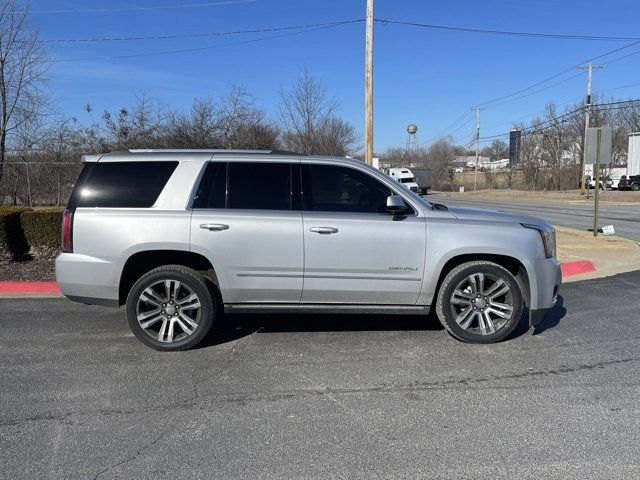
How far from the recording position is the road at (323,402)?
306cm

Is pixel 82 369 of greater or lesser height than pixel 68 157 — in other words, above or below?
below

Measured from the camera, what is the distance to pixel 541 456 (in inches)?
122

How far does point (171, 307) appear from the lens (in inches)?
195

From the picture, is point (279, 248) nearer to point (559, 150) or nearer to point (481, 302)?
point (481, 302)

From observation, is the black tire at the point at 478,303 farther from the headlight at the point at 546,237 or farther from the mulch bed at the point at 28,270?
the mulch bed at the point at 28,270

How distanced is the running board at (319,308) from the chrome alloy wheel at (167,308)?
0.35m

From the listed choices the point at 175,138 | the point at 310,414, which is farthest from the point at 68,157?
the point at 310,414

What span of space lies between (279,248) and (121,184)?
5.53ft

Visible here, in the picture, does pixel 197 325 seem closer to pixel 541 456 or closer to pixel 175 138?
pixel 541 456

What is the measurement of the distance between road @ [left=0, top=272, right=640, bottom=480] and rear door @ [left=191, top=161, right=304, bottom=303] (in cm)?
65

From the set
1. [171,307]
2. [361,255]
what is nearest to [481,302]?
[361,255]

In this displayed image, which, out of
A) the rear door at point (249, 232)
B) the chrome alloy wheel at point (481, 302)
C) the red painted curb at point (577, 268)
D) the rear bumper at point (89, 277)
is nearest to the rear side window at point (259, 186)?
the rear door at point (249, 232)

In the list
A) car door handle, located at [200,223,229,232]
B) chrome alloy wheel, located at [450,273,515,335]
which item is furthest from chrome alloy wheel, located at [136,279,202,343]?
chrome alloy wheel, located at [450,273,515,335]

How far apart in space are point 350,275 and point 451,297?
101 centimetres
